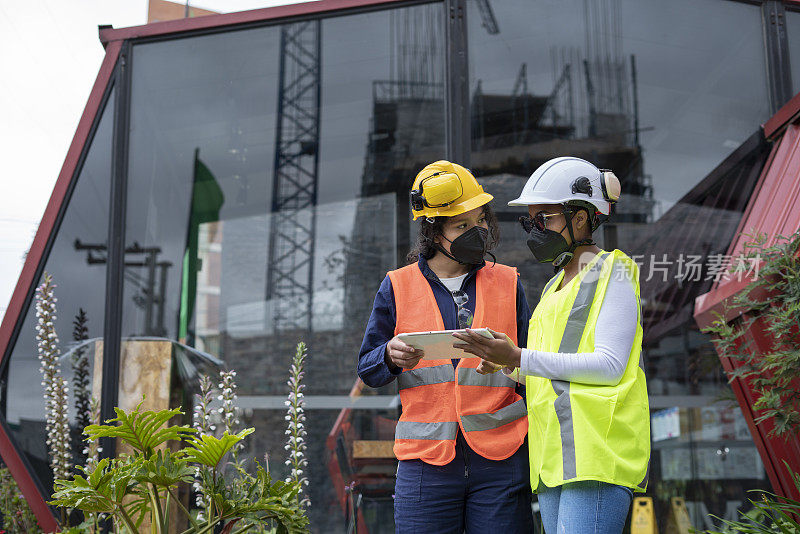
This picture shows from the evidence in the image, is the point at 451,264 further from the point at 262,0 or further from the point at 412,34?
the point at 262,0

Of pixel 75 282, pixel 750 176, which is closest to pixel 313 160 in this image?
pixel 75 282

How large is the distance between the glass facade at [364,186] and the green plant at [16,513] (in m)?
0.28

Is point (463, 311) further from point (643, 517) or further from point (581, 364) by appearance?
point (643, 517)

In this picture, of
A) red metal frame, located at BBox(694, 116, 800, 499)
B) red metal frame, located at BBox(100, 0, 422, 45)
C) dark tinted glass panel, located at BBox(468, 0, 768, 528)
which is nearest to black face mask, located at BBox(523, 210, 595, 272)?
red metal frame, located at BBox(694, 116, 800, 499)

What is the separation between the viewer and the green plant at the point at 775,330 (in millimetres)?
3771

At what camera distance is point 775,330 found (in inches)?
149

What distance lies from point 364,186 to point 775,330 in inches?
101

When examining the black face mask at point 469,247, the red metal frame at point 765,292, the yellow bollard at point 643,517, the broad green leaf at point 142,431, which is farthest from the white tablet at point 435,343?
the yellow bollard at point 643,517

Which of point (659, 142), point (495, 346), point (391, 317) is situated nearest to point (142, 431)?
point (391, 317)

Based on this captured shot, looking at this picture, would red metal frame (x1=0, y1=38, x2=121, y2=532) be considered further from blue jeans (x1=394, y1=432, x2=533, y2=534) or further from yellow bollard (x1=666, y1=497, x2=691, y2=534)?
yellow bollard (x1=666, y1=497, x2=691, y2=534)

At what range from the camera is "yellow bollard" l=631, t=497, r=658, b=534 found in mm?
4824

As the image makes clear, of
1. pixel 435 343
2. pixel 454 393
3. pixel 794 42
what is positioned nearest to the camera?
pixel 435 343

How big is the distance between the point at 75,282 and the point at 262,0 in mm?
2244

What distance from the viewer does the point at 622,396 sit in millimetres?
2254
